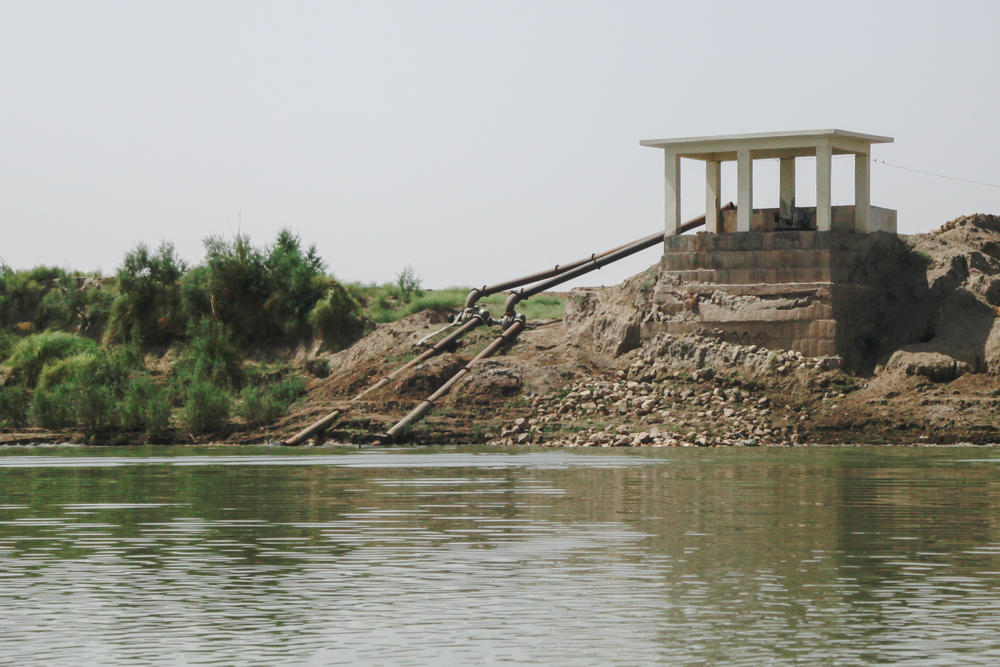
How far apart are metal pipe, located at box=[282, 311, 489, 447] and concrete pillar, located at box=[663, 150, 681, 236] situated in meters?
7.55

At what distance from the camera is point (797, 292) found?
4566cm

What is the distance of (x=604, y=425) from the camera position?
43.1 meters

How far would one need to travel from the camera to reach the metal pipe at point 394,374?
4459 cm

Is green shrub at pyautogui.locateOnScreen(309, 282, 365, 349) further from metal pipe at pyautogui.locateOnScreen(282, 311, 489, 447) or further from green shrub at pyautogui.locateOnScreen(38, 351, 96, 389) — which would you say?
green shrub at pyautogui.locateOnScreen(38, 351, 96, 389)

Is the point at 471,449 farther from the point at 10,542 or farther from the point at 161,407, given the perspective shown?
the point at 10,542

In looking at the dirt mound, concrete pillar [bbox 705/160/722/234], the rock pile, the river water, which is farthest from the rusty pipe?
the river water

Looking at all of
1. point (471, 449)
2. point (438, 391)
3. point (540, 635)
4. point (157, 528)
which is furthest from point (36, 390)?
point (540, 635)

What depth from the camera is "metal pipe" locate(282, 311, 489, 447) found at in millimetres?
44594

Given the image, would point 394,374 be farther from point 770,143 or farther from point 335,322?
point 770,143

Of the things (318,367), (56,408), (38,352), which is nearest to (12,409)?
(56,408)

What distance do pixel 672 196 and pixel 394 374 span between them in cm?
1022

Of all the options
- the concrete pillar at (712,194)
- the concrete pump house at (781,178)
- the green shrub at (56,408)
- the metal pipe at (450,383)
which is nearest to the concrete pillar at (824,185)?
the concrete pump house at (781,178)

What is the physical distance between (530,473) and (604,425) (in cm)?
1279

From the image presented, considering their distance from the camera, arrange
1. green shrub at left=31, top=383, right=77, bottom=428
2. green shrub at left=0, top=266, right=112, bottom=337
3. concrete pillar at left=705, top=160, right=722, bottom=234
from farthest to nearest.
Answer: green shrub at left=0, top=266, right=112, bottom=337
concrete pillar at left=705, top=160, right=722, bottom=234
green shrub at left=31, top=383, right=77, bottom=428
